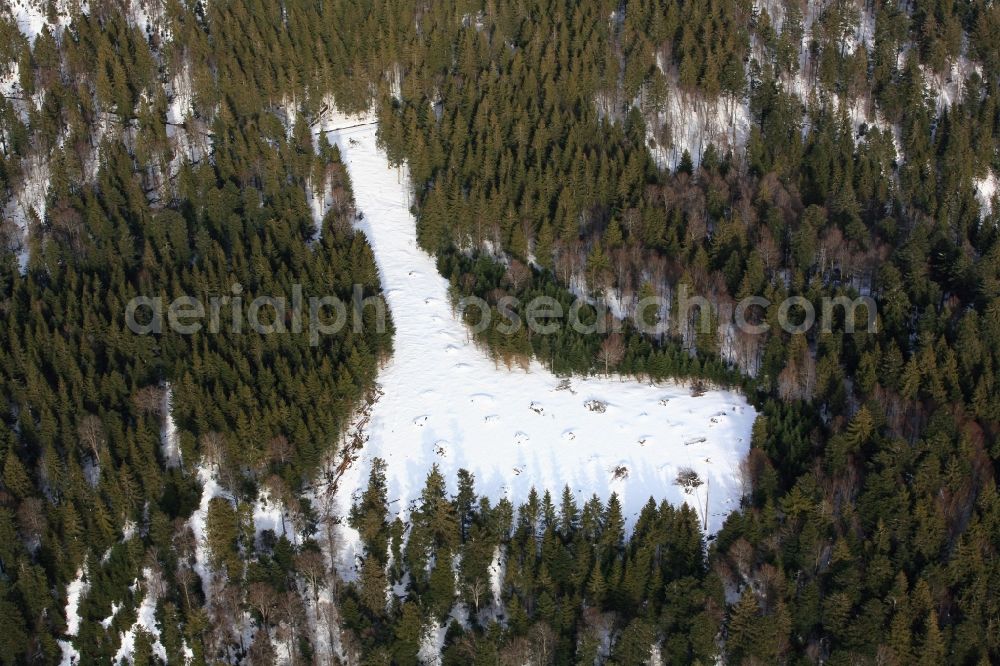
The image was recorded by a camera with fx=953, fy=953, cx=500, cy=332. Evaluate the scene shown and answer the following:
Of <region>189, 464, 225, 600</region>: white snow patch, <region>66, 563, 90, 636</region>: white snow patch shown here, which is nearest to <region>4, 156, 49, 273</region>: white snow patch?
<region>189, 464, 225, 600</region>: white snow patch

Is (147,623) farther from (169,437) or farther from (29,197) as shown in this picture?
(29,197)

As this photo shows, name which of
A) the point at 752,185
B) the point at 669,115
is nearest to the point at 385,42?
the point at 669,115

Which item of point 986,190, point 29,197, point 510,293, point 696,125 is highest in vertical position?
point 696,125

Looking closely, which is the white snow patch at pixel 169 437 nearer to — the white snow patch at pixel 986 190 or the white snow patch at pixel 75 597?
the white snow patch at pixel 75 597

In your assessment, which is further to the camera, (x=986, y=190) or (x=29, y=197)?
(x=986, y=190)

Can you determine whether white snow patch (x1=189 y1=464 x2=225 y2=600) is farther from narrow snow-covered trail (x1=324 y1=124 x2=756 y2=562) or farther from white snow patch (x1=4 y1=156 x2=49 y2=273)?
white snow patch (x1=4 y1=156 x2=49 y2=273)

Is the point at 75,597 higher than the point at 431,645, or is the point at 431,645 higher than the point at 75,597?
the point at 75,597

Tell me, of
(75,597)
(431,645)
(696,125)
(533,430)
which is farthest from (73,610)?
(696,125)

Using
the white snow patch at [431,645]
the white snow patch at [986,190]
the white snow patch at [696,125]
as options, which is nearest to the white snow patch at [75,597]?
the white snow patch at [431,645]
